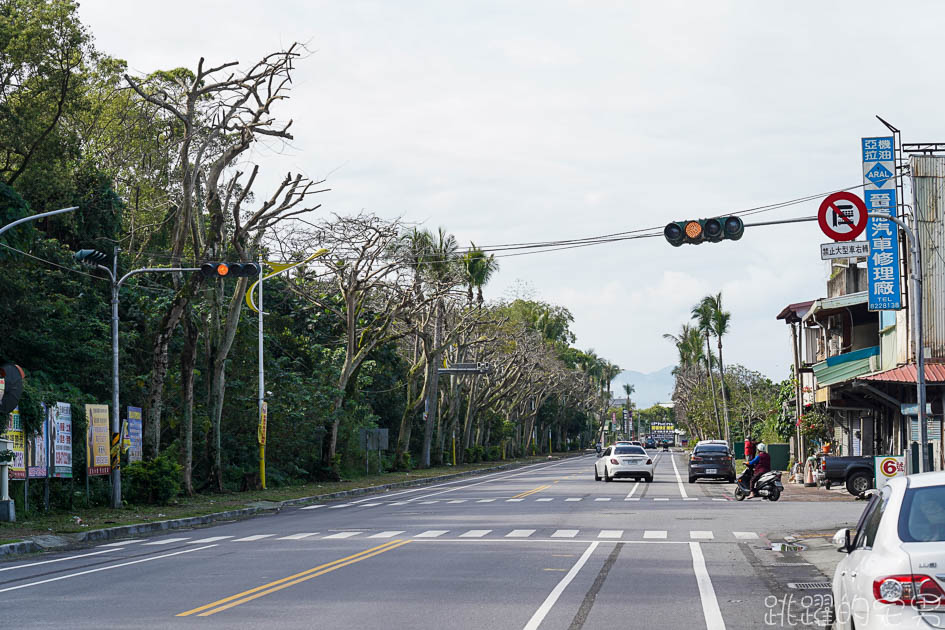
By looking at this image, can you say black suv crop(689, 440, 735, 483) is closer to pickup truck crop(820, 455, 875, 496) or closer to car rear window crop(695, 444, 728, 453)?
car rear window crop(695, 444, 728, 453)

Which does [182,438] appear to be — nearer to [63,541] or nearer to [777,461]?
[63,541]

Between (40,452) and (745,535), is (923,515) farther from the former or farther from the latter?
(40,452)

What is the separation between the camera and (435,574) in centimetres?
1371

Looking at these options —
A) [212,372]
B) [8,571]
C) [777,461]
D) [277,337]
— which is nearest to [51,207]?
[212,372]

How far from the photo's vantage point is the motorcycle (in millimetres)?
30938

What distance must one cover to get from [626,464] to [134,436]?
2050 centimetres

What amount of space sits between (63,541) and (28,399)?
5210 mm

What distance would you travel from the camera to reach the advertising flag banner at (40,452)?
25.3 metres

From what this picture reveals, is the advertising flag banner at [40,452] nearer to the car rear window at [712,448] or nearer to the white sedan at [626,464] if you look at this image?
the white sedan at [626,464]

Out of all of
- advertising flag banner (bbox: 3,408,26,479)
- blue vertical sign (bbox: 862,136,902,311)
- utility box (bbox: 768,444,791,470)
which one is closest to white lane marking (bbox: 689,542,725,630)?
advertising flag banner (bbox: 3,408,26,479)

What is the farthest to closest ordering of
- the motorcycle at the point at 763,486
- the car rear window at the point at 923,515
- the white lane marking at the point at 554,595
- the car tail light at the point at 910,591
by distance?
the motorcycle at the point at 763,486
the white lane marking at the point at 554,595
the car rear window at the point at 923,515
the car tail light at the point at 910,591

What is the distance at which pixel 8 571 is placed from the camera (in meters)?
15.6

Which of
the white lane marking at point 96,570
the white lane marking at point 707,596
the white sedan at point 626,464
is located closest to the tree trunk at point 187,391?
the white lane marking at point 96,570

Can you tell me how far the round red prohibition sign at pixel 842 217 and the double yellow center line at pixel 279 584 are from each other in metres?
9.75
